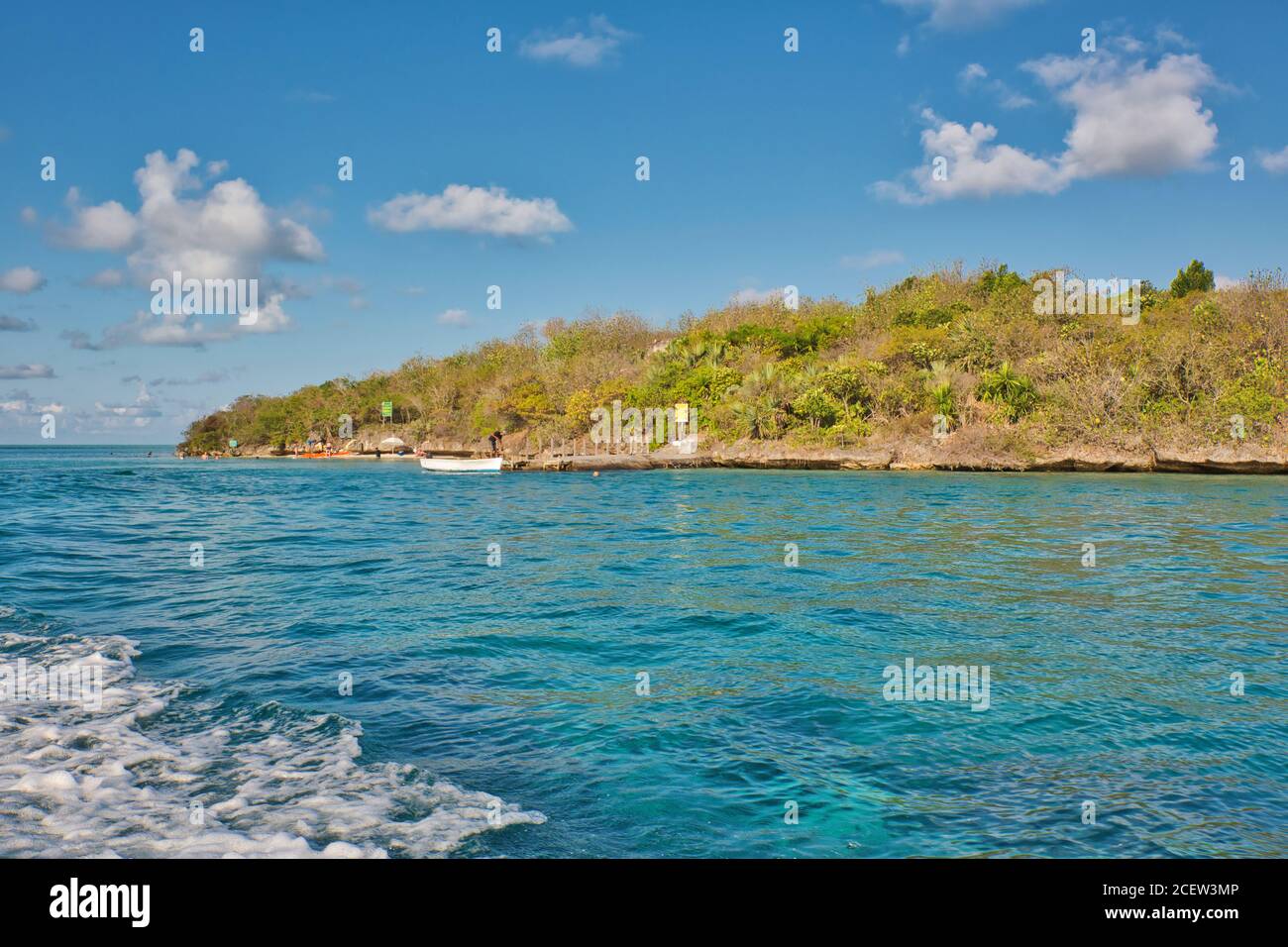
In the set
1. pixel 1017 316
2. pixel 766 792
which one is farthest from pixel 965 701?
pixel 1017 316

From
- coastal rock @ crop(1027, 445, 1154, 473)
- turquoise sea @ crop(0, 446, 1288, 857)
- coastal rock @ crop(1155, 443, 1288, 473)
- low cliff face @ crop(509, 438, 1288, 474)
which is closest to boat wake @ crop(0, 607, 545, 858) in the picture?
turquoise sea @ crop(0, 446, 1288, 857)

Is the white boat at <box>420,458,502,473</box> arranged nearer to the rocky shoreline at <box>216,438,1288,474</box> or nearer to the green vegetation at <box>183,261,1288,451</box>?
the rocky shoreline at <box>216,438,1288,474</box>

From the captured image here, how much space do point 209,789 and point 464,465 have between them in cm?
5801

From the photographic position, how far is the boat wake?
4.84 m

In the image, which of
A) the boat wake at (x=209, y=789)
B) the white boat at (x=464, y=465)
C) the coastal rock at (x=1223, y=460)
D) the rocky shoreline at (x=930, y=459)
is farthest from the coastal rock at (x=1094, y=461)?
the boat wake at (x=209, y=789)

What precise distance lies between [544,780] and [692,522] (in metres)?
19.8

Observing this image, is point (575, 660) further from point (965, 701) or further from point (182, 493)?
point (182, 493)

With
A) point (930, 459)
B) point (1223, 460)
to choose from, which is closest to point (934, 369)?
point (930, 459)

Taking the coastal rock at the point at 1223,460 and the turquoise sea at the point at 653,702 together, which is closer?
the turquoise sea at the point at 653,702

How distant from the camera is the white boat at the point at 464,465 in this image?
205 ft

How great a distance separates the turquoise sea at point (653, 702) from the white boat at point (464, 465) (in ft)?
140

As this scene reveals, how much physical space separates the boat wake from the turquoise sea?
0.03 m

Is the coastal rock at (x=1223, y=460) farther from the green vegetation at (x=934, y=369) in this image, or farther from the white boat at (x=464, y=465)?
the white boat at (x=464, y=465)

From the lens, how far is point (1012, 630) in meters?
10.8
